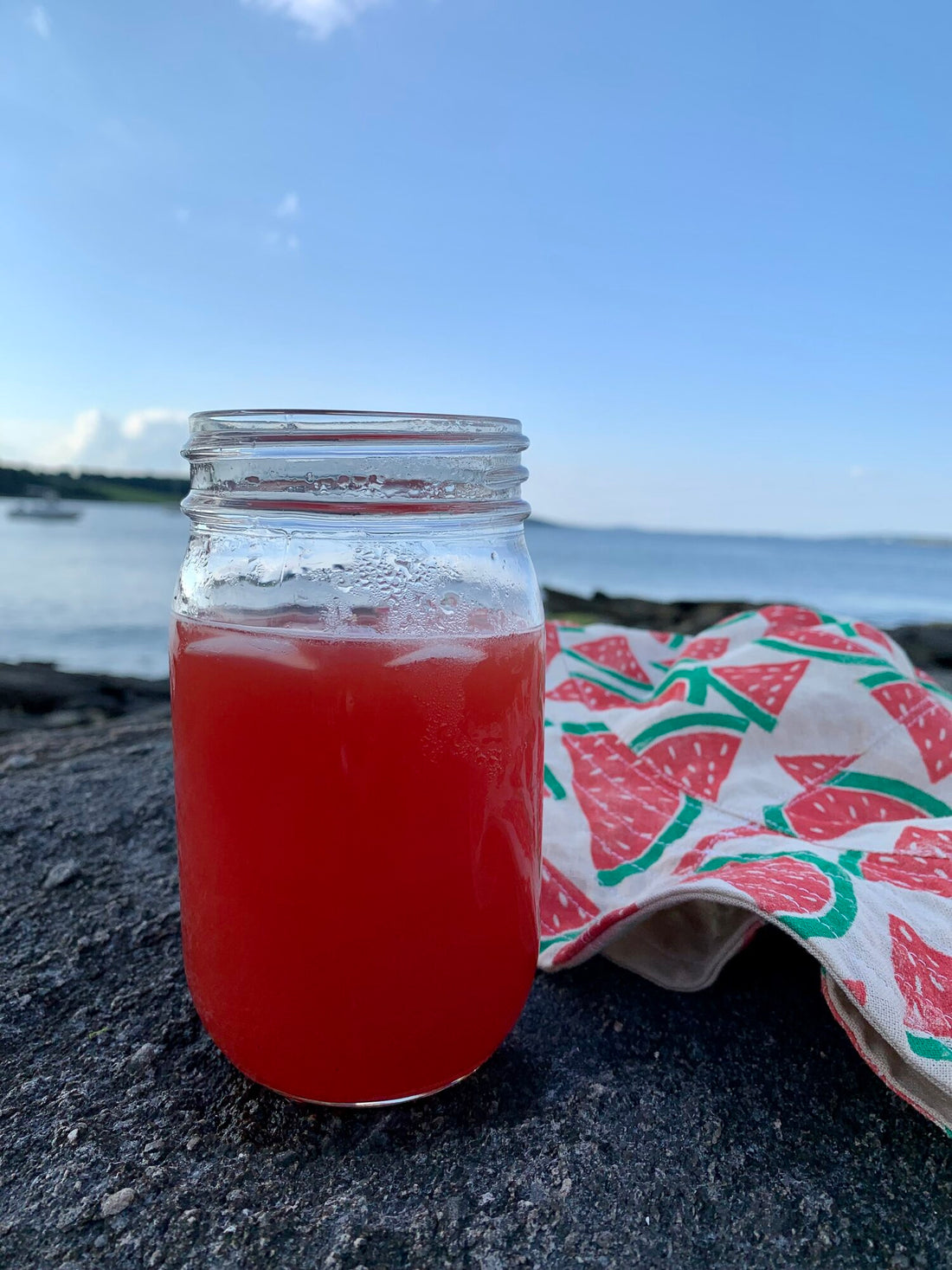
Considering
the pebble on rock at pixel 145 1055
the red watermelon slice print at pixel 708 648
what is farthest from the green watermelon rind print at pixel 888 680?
the pebble on rock at pixel 145 1055

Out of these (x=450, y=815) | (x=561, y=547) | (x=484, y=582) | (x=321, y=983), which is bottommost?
(x=561, y=547)

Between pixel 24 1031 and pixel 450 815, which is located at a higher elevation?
pixel 450 815

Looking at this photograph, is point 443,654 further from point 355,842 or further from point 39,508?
point 39,508

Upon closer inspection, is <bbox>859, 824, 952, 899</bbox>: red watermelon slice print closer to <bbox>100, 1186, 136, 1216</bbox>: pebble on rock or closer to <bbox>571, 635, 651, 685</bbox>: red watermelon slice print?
<bbox>571, 635, 651, 685</bbox>: red watermelon slice print

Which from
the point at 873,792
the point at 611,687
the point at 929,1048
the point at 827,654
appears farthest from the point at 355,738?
the point at 611,687

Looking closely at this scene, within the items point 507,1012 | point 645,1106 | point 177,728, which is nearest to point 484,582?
A: point 177,728

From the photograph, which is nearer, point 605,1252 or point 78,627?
point 605,1252

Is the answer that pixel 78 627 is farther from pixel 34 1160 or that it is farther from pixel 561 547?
pixel 561 547
